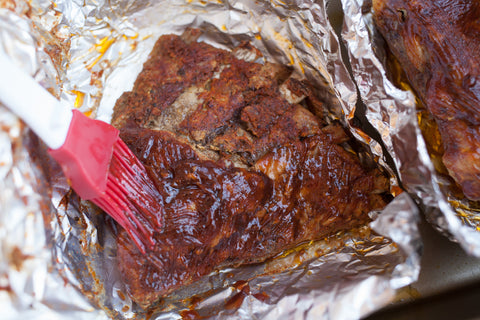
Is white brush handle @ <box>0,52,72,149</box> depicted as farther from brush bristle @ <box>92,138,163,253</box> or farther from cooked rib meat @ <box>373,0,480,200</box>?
cooked rib meat @ <box>373,0,480,200</box>

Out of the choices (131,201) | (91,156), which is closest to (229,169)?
(131,201)

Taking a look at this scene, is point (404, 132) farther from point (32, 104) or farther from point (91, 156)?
point (32, 104)

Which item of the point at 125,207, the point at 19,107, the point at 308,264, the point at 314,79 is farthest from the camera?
the point at 314,79

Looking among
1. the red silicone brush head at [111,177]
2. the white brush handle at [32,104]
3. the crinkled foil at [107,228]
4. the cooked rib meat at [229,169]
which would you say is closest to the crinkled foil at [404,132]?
the crinkled foil at [107,228]

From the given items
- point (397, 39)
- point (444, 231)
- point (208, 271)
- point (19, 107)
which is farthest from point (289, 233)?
point (19, 107)

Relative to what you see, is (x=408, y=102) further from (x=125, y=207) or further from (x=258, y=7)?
(x=125, y=207)

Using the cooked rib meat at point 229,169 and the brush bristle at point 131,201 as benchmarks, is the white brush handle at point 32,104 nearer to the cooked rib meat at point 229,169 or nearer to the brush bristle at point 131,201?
the brush bristle at point 131,201
